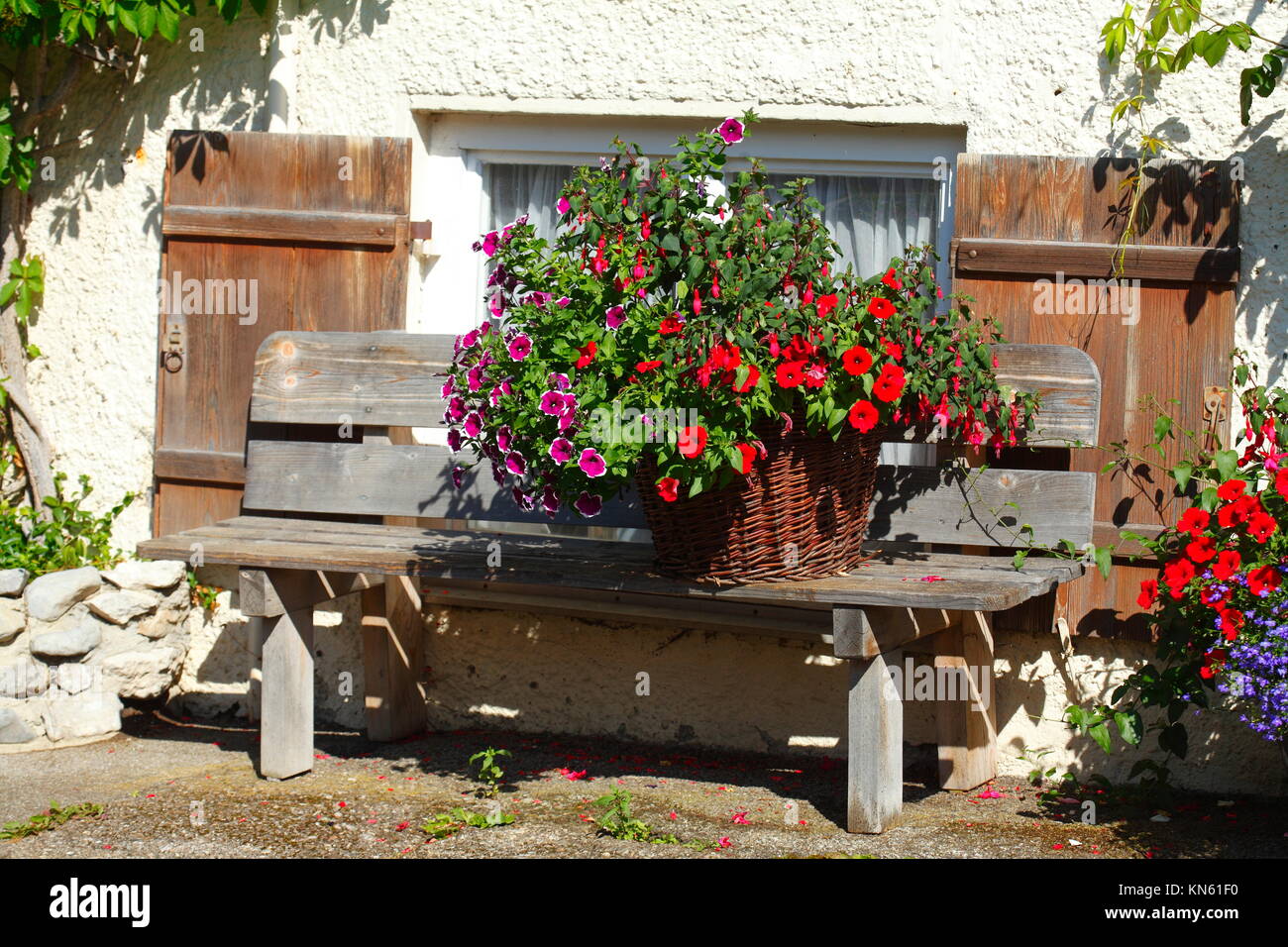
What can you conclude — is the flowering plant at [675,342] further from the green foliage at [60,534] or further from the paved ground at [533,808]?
the green foliage at [60,534]

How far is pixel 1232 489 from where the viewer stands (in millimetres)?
3275

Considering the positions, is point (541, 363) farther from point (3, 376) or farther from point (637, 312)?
point (3, 376)

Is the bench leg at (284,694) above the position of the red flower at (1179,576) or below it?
below

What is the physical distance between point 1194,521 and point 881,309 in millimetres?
992

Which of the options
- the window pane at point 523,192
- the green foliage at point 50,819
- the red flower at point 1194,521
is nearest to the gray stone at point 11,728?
the green foliage at point 50,819

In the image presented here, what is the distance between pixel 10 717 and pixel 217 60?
213 centimetres

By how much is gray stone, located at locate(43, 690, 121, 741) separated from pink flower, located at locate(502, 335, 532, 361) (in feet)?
6.73

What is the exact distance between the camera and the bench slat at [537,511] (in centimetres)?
354

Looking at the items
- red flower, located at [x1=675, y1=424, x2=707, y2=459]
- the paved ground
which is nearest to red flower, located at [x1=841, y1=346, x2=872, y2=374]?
red flower, located at [x1=675, y1=424, x2=707, y2=459]

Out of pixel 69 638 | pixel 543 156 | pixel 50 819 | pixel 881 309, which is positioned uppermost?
pixel 543 156

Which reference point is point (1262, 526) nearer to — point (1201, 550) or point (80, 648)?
point (1201, 550)

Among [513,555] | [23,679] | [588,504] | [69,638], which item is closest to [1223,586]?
[588,504]

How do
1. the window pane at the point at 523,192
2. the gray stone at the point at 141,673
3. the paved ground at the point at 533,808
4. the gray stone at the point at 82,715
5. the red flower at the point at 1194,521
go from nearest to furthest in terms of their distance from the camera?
A: the paved ground at the point at 533,808, the red flower at the point at 1194,521, the gray stone at the point at 82,715, the gray stone at the point at 141,673, the window pane at the point at 523,192
